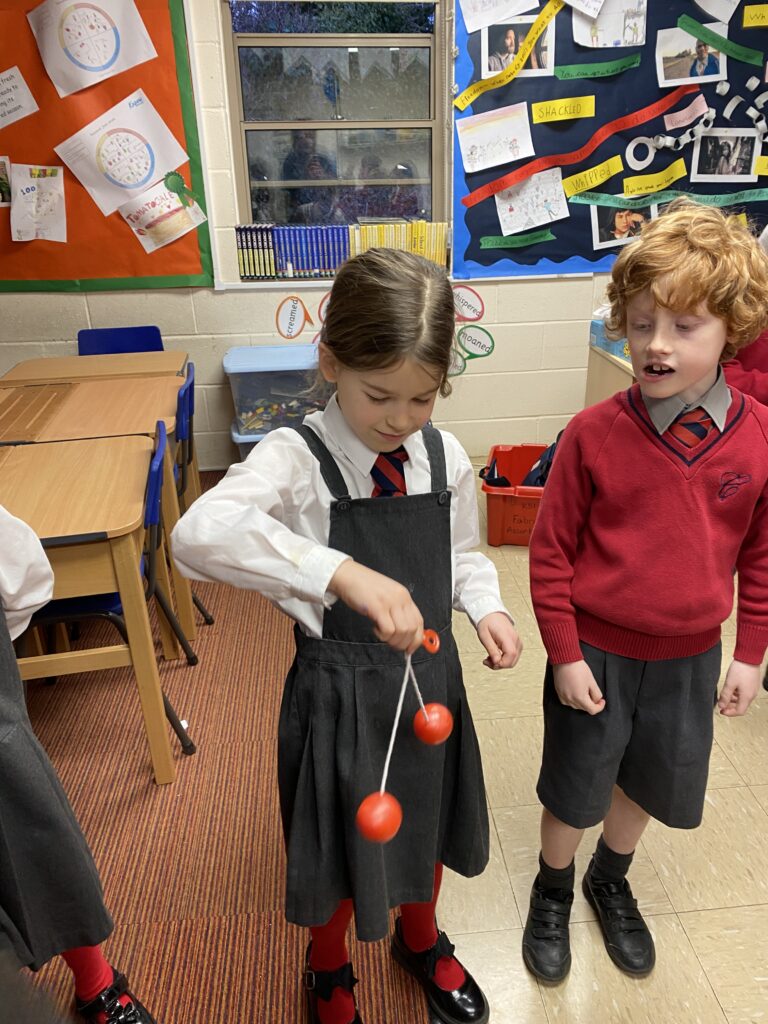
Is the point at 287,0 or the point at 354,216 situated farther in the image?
the point at 354,216

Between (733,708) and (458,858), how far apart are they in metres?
0.50

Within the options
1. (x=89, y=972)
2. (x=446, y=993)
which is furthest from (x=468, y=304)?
(x=89, y=972)

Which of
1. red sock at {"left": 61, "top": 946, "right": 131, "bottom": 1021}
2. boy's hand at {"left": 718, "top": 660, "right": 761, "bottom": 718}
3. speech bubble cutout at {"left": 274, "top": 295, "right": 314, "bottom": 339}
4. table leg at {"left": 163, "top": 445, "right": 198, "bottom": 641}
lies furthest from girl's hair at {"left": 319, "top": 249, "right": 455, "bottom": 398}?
speech bubble cutout at {"left": 274, "top": 295, "right": 314, "bottom": 339}

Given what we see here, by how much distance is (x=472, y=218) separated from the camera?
3426 millimetres

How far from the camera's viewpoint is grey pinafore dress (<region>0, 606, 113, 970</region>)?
993 mm

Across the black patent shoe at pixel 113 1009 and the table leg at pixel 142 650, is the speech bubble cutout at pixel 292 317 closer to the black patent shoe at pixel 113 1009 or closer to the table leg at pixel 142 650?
the table leg at pixel 142 650

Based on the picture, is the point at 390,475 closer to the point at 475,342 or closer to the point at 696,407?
the point at 696,407

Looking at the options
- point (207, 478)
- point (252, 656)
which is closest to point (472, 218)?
point (207, 478)

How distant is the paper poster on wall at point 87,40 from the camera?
2.94 metres

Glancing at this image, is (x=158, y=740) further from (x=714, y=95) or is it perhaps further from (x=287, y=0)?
(x=714, y=95)

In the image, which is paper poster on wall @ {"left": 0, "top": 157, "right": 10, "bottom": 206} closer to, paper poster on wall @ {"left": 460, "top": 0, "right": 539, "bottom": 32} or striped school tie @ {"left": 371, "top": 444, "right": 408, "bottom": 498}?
paper poster on wall @ {"left": 460, "top": 0, "right": 539, "bottom": 32}

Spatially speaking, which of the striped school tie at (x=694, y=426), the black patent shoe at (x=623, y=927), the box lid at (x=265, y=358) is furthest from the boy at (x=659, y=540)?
the box lid at (x=265, y=358)

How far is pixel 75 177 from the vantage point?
318 cm

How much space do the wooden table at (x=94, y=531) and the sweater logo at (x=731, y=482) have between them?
3.76 feet
